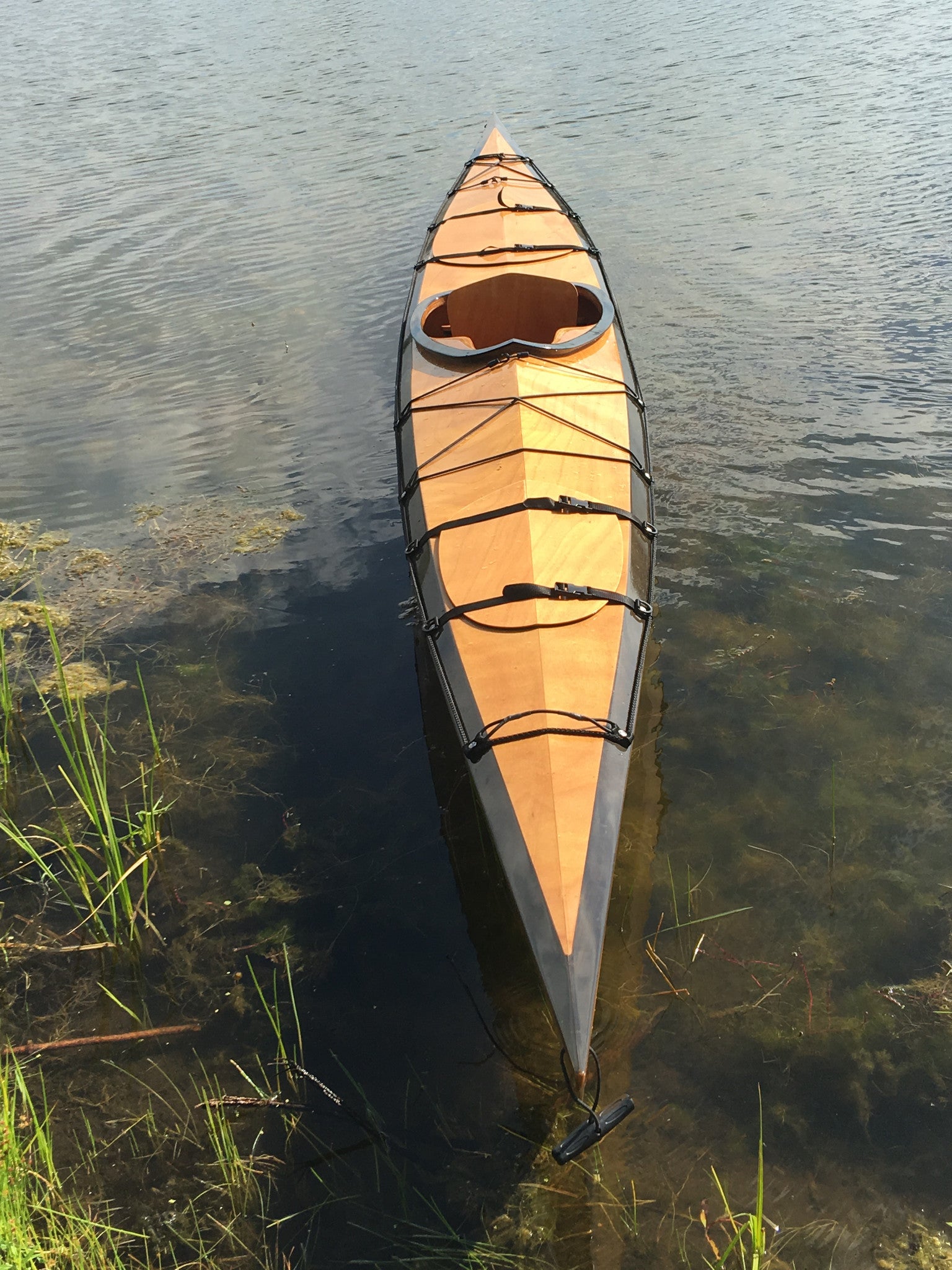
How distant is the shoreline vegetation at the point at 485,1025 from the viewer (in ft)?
9.12

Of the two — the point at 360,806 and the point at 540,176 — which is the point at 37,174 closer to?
the point at 540,176

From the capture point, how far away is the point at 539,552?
4.14 meters

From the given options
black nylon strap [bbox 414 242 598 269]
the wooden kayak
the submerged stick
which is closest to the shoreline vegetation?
the submerged stick

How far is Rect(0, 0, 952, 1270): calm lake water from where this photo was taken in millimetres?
2980

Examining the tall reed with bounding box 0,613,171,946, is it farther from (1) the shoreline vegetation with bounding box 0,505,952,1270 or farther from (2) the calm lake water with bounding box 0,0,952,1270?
(2) the calm lake water with bounding box 0,0,952,1270

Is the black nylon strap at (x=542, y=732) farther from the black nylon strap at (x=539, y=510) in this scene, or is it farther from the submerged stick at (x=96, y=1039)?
the submerged stick at (x=96, y=1039)

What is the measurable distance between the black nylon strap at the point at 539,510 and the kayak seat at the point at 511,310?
2198mm

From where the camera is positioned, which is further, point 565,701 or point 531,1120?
point 565,701

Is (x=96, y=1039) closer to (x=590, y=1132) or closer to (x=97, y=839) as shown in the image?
(x=97, y=839)

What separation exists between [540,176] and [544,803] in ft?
23.0

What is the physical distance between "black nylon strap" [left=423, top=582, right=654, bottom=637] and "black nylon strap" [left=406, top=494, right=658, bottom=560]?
18.9 inches

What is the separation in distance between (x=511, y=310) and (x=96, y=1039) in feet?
17.1

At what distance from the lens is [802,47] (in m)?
14.0

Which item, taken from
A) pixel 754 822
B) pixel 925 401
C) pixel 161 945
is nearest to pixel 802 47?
pixel 925 401
